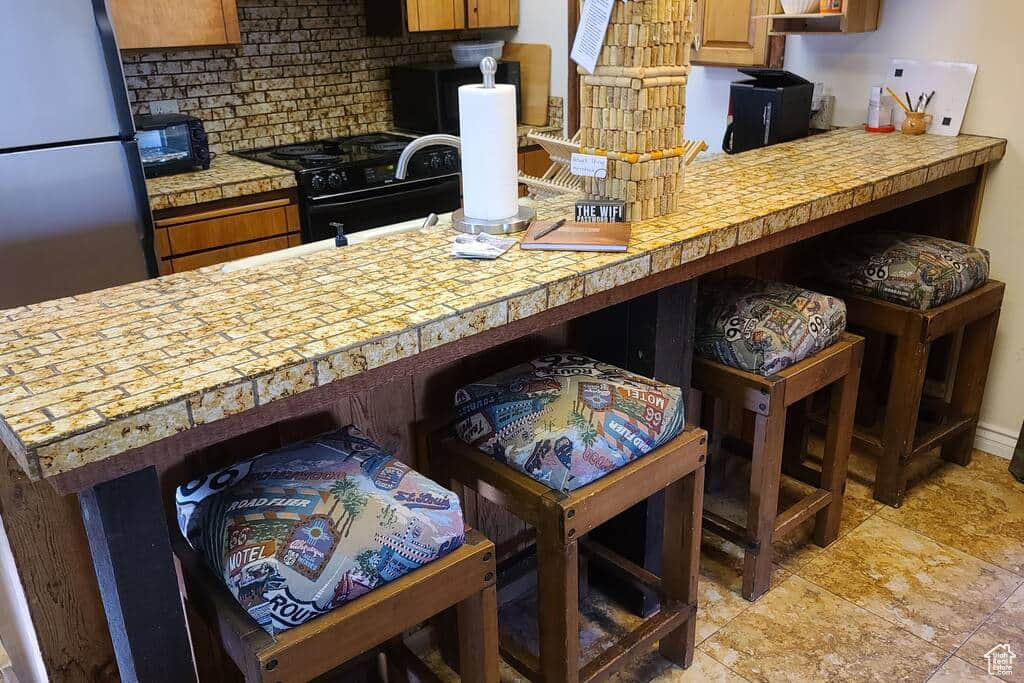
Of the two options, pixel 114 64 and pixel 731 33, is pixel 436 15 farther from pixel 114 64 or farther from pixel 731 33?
pixel 114 64

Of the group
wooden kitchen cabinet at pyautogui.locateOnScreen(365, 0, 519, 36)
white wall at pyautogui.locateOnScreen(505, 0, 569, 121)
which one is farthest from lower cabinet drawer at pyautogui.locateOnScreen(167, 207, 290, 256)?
white wall at pyautogui.locateOnScreen(505, 0, 569, 121)

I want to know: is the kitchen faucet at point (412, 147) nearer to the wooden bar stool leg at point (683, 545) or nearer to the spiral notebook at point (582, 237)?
the spiral notebook at point (582, 237)

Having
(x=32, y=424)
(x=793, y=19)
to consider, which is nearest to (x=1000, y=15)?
(x=793, y=19)

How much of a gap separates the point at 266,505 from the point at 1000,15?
256cm

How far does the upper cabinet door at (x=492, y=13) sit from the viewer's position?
3.98 m

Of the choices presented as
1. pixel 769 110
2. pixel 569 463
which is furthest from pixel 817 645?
pixel 769 110

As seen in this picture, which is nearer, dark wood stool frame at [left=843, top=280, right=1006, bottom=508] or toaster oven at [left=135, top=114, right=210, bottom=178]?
dark wood stool frame at [left=843, top=280, right=1006, bottom=508]

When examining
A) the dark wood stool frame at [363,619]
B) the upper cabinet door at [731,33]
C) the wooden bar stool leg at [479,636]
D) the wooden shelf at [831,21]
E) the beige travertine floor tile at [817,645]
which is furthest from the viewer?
the upper cabinet door at [731,33]

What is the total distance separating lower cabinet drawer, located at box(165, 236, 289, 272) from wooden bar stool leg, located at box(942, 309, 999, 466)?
8.08 ft

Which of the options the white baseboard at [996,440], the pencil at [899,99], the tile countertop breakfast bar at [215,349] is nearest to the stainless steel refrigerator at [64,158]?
the tile countertop breakfast bar at [215,349]

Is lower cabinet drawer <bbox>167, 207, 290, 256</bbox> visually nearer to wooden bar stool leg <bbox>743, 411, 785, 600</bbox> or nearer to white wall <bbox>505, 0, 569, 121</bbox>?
white wall <bbox>505, 0, 569, 121</bbox>

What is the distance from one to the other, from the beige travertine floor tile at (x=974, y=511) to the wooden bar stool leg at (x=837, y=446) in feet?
0.95

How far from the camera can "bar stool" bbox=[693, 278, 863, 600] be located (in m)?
1.92

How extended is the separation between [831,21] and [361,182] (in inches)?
74.5
